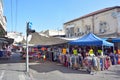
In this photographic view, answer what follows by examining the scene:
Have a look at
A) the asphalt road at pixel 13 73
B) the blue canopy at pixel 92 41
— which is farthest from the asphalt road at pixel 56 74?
the blue canopy at pixel 92 41

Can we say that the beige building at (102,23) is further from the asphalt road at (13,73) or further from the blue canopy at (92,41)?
the asphalt road at (13,73)

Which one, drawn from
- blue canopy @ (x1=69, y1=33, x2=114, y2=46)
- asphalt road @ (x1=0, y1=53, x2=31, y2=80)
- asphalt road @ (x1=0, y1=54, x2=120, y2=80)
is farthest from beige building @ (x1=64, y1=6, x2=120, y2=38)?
asphalt road @ (x1=0, y1=53, x2=31, y2=80)

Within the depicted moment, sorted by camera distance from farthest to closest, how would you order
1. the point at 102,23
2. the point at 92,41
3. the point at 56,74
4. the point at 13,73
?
the point at 102,23 → the point at 92,41 → the point at 13,73 → the point at 56,74

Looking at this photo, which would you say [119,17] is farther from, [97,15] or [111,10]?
[97,15]

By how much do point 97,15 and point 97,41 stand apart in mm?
14560

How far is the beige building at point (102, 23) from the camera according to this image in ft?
95.9

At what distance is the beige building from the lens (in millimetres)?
29227

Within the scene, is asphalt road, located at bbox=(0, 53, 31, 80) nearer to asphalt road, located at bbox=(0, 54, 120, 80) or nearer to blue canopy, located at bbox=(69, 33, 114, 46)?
asphalt road, located at bbox=(0, 54, 120, 80)

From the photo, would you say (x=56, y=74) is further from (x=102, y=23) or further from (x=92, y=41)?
(x=102, y=23)

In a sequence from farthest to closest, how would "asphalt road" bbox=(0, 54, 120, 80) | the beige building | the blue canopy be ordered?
the beige building < the blue canopy < "asphalt road" bbox=(0, 54, 120, 80)

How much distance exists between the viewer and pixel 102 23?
32.2 m

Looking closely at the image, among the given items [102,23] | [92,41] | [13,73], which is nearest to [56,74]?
[13,73]

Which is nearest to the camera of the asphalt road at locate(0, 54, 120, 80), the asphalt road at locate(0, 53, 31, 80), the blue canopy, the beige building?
the asphalt road at locate(0, 54, 120, 80)

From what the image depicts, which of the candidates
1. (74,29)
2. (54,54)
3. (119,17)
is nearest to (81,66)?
(54,54)
